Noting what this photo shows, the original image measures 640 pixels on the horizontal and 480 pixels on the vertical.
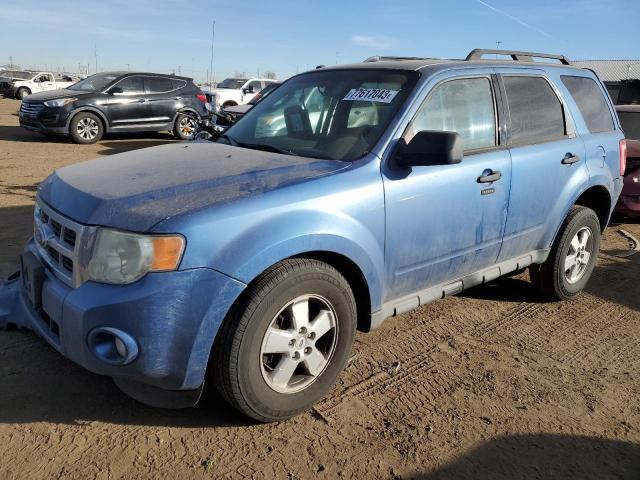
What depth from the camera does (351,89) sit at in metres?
3.66

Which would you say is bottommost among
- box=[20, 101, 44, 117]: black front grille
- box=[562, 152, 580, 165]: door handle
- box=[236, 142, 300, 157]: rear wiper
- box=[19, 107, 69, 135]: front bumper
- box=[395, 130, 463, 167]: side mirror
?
box=[19, 107, 69, 135]: front bumper

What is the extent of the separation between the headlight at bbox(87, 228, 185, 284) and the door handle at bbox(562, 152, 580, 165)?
9.90ft

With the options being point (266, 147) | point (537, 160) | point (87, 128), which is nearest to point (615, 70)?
point (87, 128)

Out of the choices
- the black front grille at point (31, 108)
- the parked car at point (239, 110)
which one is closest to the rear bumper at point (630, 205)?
the parked car at point (239, 110)

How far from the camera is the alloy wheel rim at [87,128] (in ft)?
42.4

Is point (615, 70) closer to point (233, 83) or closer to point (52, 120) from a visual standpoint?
point (233, 83)

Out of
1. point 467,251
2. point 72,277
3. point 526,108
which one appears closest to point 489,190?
point 467,251

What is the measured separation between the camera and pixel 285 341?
9.08ft

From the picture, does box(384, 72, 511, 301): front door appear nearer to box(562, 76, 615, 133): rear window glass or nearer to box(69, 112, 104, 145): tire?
box(562, 76, 615, 133): rear window glass

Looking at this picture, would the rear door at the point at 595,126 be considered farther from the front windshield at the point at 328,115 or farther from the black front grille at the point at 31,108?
the black front grille at the point at 31,108

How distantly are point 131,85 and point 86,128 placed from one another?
1490 millimetres

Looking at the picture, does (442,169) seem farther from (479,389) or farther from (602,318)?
(602,318)

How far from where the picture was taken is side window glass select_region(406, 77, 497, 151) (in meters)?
3.44

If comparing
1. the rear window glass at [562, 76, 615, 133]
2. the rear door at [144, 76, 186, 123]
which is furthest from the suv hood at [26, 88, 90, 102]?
the rear window glass at [562, 76, 615, 133]
